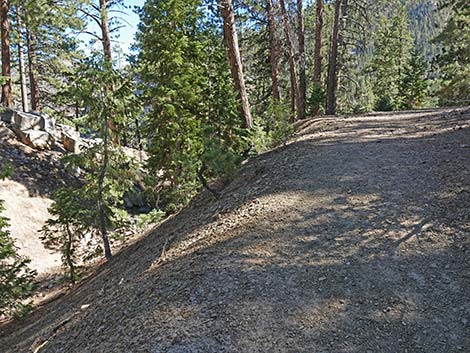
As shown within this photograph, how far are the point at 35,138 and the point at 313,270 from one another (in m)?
15.9

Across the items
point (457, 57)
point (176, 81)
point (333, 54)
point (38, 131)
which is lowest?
point (38, 131)

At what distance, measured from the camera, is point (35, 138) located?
16.8m

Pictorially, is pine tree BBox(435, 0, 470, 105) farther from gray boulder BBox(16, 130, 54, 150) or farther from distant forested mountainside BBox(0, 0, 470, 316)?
gray boulder BBox(16, 130, 54, 150)

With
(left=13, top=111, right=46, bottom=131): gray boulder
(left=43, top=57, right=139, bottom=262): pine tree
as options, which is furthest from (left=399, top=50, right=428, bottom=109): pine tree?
(left=43, top=57, right=139, bottom=262): pine tree

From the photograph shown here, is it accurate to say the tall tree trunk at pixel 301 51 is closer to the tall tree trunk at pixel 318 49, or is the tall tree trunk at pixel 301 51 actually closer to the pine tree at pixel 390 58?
the tall tree trunk at pixel 318 49

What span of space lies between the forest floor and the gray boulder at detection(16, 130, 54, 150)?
11.2 m

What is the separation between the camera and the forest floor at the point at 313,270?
3588 millimetres

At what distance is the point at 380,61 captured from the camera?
3481 cm

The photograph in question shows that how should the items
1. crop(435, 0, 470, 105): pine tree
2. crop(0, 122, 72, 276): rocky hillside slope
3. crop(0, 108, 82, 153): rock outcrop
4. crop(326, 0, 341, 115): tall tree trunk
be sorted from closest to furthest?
crop(0, 122, 72, 276): rocky hillside slope → crop(326, 0, 341, 115): tall tree trunk → crop(435, 0, 470, 105): pine tree → crop(0, 108, 82, 153): rock outcrop

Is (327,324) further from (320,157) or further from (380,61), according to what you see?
(380,61)

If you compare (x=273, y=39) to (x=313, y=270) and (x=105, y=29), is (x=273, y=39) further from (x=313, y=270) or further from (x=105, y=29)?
(x=313, y=270)

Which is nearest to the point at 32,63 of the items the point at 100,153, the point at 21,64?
the point at 21,64

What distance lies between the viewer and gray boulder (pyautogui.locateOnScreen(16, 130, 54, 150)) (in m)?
16.8

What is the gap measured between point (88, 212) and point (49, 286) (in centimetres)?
396
